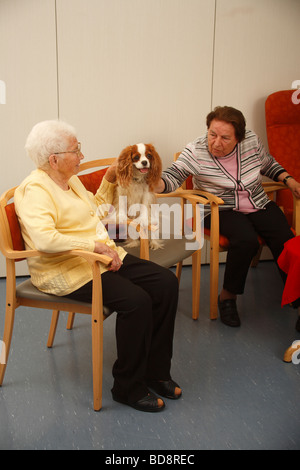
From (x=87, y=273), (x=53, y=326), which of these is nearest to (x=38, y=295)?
(x=87, y=273)

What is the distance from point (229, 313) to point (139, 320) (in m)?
0.98

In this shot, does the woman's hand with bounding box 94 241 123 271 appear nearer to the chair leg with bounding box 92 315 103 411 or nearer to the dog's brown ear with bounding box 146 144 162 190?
the chair leg with bounding box 92 315 103 411

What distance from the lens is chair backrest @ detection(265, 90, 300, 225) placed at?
10.3 ft

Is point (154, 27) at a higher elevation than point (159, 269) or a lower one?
higher

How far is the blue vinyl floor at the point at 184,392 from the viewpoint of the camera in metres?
1.68

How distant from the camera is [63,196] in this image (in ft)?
6.03

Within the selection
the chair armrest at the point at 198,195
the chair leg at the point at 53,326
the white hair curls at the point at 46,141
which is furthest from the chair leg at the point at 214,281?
the white hair curls at the point at 46,141

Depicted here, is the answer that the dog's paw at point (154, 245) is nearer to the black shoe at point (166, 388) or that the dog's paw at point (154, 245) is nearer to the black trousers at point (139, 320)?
the black trousers at point (139, 320)

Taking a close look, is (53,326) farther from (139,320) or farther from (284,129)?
(284,129)

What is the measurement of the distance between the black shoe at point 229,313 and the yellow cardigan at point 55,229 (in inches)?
39.7

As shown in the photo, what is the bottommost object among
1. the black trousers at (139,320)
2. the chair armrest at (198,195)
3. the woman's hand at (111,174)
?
the black trousers at (139,320)
